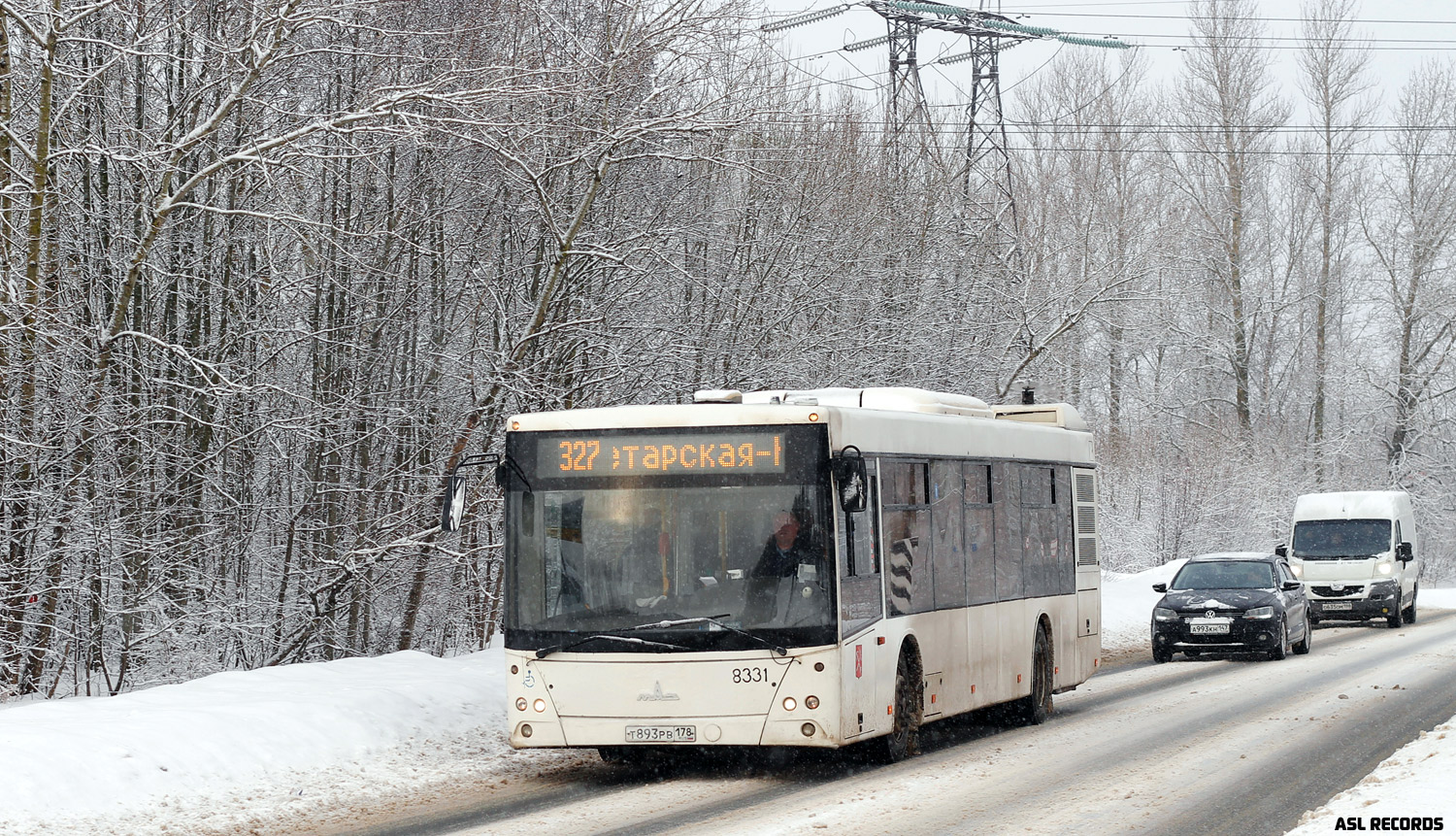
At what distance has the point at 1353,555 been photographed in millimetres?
33625

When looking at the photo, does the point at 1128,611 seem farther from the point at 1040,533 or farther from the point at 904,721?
the point at 904,721

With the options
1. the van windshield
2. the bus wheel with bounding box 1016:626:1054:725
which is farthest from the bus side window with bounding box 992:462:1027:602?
the van windshield

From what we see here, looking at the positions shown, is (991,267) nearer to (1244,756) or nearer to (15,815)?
(1244,756)

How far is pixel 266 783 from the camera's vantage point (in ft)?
35.5

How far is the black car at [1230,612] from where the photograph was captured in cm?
2414

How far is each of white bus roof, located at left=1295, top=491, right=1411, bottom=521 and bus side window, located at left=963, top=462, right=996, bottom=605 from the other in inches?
829

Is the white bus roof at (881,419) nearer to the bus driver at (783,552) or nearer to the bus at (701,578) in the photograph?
the bus at (701,578)

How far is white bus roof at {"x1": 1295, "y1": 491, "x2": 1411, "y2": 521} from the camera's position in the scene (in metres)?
33.8

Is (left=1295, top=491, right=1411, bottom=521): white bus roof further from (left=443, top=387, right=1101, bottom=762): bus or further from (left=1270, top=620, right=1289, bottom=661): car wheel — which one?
(left=443, top=387, right=1101, bottom=762): bus

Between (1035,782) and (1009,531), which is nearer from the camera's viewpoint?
(1035,782)

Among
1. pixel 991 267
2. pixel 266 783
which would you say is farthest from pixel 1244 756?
→ pixel 991 267

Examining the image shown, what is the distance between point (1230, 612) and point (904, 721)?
41.0ft

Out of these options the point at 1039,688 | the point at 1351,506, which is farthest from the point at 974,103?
the point at 1039,688

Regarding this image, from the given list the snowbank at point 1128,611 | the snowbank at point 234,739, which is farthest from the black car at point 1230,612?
the snowbank at point 234,739
